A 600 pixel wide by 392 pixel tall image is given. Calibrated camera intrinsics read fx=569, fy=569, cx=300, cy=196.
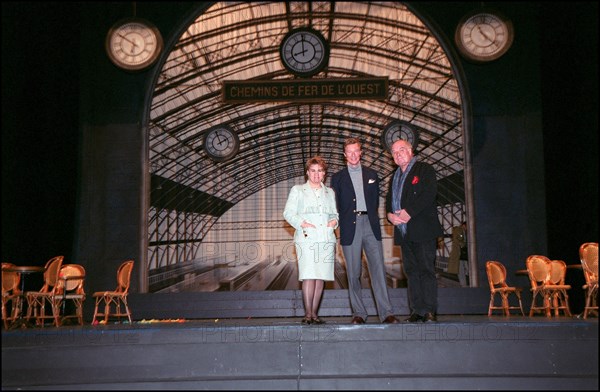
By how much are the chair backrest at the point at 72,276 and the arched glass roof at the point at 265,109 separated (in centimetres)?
138

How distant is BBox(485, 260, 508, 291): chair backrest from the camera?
25.2 ft

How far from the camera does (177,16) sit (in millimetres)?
8852

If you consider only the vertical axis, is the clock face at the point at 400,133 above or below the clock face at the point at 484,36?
below

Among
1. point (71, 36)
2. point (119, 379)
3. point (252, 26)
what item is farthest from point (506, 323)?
point (252, 26)

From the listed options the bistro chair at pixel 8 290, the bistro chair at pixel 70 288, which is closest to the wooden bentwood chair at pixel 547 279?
the bistro chair at pixel 70 288

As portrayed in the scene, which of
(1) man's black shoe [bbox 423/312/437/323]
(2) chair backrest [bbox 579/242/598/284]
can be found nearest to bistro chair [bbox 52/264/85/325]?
(1) man's black shoe [bbox 423/312/437/323]

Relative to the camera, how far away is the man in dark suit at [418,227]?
4.89 m

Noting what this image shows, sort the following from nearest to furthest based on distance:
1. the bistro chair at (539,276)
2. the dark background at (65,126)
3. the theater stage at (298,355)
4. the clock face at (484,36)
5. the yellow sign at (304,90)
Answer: the theater stage at (298,355) < the dark background at (65,126) < the bistro chair at (539,276) < the clock face at (484,36) < the yellow sign at (304,90)

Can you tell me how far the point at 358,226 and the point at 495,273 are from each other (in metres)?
3.49

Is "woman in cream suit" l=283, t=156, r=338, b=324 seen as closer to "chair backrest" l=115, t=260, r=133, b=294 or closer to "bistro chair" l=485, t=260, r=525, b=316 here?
"chair backrest" l=115, t=260, r=133, b=294

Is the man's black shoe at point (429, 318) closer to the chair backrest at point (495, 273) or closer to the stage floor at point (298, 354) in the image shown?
the stage floor at point (298, 354)

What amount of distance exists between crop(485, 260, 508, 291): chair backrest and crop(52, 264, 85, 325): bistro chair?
5.38 metres

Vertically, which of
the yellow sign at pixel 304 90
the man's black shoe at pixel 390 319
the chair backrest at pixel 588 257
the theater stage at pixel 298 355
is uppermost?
the yellow sign at pixel 304 90

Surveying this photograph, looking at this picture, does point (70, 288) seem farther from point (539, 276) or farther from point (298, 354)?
point (539, 276)
